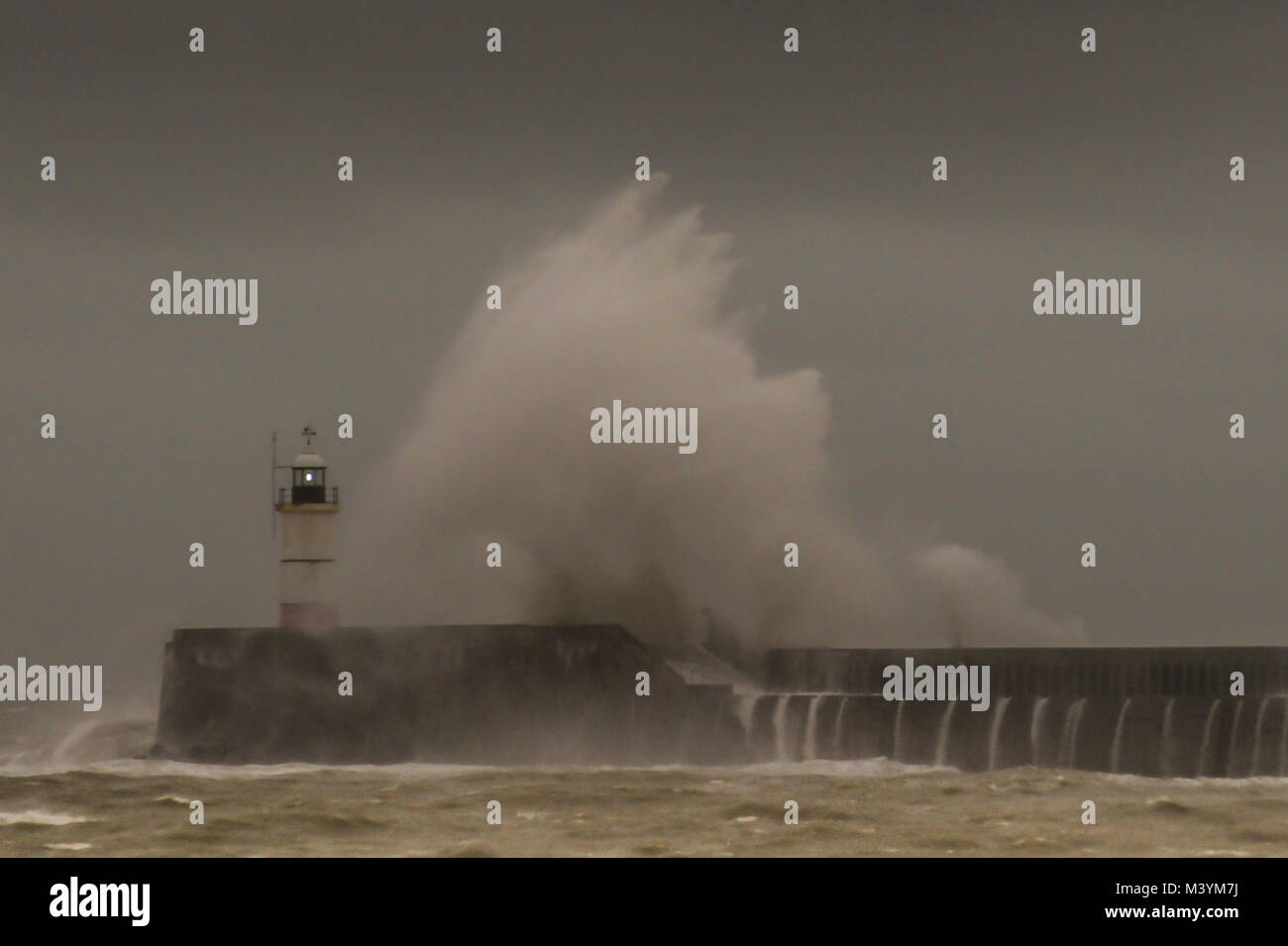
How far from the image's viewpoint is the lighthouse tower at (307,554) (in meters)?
39.6

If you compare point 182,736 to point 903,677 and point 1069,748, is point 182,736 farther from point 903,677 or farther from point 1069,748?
point 1069,748

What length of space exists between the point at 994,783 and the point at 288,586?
12118 millimetres

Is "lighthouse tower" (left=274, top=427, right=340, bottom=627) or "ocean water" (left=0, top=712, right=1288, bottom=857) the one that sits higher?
"lighthouse tower" (left=274, top=427, right=340, bottom=627)

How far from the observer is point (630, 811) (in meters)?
34.0

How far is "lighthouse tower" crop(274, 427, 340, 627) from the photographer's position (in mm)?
39625

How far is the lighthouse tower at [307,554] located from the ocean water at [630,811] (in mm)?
2567

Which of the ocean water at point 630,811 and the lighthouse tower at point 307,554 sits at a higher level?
the lighthouse tower at point 307,554

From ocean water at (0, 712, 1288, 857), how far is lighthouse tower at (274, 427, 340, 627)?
257 cm

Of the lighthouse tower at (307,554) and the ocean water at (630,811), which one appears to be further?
the lighthouse tower at (307,554)

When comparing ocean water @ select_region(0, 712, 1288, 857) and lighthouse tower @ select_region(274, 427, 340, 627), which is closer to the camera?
ocean water @ select_region(0, 712, 1288, 857)

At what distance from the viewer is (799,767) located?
3775cm

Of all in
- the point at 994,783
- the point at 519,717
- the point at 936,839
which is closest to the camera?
the point at 936,839

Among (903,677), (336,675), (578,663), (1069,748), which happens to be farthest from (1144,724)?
(336,675)

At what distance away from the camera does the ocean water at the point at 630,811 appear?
3141 centimetres
